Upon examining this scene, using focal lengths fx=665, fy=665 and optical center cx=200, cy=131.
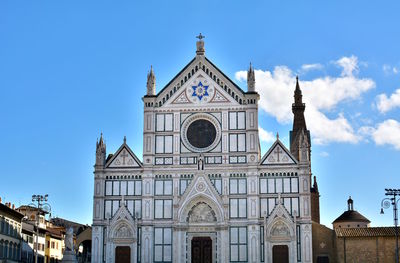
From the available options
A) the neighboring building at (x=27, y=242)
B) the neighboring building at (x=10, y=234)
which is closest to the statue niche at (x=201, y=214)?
the neighboring building at (x=10, y=234)

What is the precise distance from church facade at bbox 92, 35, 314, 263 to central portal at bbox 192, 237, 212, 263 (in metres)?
0.09

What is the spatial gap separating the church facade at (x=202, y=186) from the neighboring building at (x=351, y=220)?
22.4 m

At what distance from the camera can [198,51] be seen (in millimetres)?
61250

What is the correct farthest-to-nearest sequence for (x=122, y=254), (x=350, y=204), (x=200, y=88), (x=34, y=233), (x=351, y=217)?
(x=350, y=204) → (x=351, y=217) → (x=34, y=233) → (x=200, y=88) → (x=122, y=254)

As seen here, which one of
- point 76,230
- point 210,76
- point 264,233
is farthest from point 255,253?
point 76,230

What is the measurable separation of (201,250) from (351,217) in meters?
26.7

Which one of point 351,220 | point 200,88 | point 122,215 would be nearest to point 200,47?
point 200,88

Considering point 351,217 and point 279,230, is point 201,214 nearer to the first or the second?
point 279,230

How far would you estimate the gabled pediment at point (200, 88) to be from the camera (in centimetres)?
6016

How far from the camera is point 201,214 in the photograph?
193 ft

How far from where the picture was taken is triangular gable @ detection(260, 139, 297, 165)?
191 ft

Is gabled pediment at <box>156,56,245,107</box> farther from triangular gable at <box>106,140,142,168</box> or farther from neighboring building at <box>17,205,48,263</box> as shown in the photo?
neighboring building at <box>17,205,48,263</box>

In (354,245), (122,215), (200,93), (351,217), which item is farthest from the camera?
(351,217)

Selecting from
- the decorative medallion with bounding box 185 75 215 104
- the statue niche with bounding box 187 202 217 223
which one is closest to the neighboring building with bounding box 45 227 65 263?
the statue niche with bounding box 187 202 217 223
